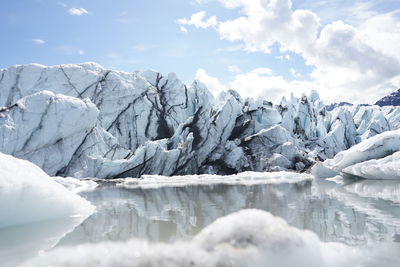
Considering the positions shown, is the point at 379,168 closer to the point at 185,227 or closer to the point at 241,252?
the point at 185,227

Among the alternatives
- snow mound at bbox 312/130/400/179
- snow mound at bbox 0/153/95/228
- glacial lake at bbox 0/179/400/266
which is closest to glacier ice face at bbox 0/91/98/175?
glacial lake at bbox 0/179/400/266

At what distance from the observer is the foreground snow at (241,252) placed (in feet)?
11.2

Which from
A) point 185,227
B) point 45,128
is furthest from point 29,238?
point 45,128

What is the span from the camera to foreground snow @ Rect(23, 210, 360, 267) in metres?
3.43

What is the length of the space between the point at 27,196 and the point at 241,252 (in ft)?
15.8

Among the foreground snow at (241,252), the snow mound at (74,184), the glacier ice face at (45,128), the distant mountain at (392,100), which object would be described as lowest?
the snow mound at (74,184)

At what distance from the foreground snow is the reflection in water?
502 millimetres

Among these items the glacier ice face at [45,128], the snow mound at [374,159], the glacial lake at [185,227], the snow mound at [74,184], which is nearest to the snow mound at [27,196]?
the glacial lake at [185,227]

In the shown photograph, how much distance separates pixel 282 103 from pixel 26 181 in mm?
37314

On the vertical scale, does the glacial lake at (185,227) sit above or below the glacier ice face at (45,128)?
below

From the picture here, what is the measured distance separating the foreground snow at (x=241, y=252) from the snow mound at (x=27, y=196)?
104 inches

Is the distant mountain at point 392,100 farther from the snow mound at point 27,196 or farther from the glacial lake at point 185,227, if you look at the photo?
the snow mound at point 27,196

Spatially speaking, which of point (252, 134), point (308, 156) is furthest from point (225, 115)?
point (308, 156)

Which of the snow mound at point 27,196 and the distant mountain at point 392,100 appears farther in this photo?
the distant mountain at point 392,100
